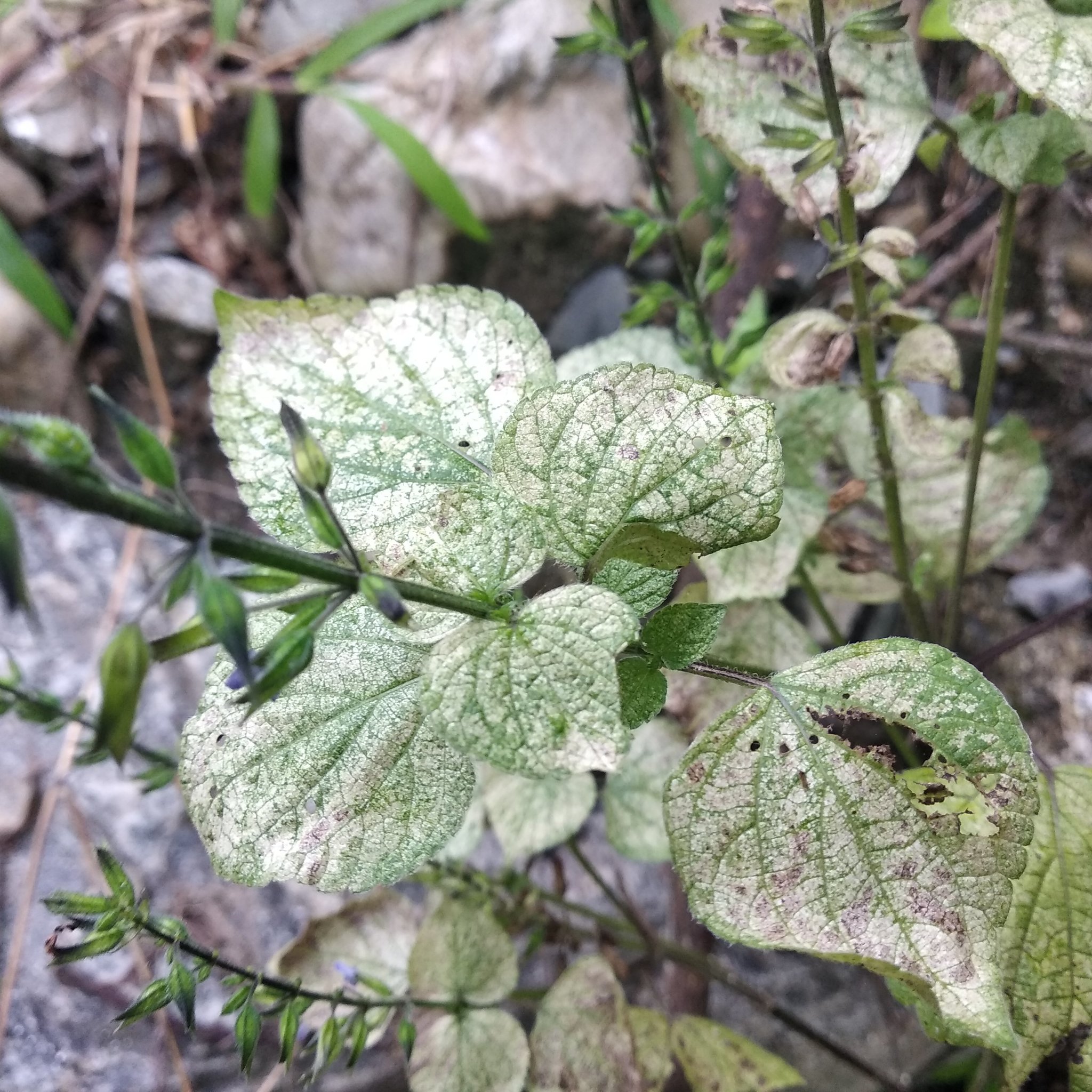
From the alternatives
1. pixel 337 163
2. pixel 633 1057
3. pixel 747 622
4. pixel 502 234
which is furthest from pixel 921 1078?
pixel 337 163

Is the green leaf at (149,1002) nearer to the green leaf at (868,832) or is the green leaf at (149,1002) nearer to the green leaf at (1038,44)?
the green leaf at (868,832)

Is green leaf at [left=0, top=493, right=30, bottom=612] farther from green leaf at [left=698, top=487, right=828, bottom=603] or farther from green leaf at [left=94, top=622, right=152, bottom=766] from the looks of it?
green leaf at [left=698, top=487, right=828, bottom=603]

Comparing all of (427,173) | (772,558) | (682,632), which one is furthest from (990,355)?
(427,173)

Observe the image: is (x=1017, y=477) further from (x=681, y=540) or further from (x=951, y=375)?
(x=681, y=540)

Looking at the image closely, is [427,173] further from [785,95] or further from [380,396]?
[380,396]

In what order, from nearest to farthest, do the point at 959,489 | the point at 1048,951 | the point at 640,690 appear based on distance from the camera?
the point at 640,690, the point at 1048,951, the point at 959,489

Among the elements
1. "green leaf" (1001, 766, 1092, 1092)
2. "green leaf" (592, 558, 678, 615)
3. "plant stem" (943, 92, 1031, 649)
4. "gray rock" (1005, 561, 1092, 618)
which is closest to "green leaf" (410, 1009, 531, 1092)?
"green leaf" (1001, 766, 1092, 1092)
